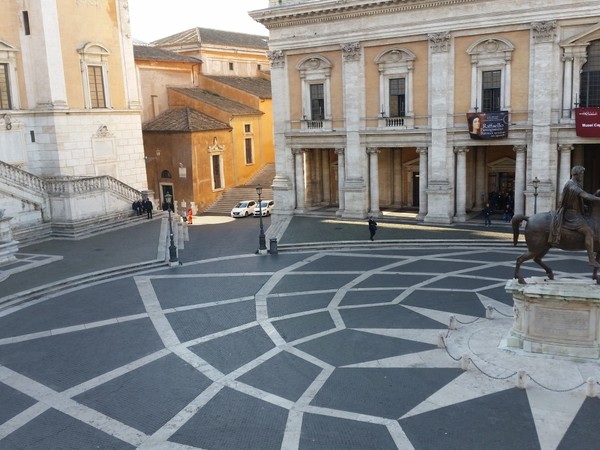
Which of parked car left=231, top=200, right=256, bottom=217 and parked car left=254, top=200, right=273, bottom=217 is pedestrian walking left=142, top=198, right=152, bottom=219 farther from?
parked car left=254, top=200, right=273, bottom=217

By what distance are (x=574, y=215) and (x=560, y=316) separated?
8.62ft

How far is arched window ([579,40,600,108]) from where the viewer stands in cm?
3106

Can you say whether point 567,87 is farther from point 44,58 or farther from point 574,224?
point 44,58

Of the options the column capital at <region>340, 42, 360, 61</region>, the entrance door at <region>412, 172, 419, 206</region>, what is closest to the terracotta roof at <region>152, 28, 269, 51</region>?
the column capital at <region>340, 42, 360, 61</region>

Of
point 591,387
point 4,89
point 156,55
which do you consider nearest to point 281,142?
point 156,55

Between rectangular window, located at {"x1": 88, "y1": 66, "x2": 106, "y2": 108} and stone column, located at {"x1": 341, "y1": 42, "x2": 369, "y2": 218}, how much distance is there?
653 inches

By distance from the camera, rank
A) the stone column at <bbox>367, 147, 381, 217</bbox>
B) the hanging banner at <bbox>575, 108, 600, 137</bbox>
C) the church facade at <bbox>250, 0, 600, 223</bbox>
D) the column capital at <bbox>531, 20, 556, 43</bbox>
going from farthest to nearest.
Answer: the stone column at <bbox>367, 147, 381, 217</bbox>
the church facade at <bbox>250, 0, 600, 223</bbox>
the column capital at <bbox>531, 20, 556, 43</bbox>
the hanging banner at <bbox>575, 108, 600, 137</bbox>

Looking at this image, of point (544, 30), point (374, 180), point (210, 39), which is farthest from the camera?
point (210, 39)

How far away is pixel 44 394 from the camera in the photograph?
49.2 ft

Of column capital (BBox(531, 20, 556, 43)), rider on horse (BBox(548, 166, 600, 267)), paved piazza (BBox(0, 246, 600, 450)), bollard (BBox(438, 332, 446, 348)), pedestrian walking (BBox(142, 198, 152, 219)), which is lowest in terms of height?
paved piazza (BBox(0, 246, 600, 450))

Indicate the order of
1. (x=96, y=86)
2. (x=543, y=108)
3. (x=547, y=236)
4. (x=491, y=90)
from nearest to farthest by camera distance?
(x=547, y=236), (x=543, y=108), (x=491, y=90), (x=96, y=86)

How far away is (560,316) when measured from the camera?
15.1 metres

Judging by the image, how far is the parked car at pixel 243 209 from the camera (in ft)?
144

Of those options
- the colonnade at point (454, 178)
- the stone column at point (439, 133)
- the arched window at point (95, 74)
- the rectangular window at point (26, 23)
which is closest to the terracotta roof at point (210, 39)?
the arched window at point (95, 74)
